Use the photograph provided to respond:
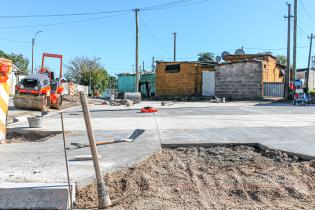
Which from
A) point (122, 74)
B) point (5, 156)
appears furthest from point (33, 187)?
point (122, 74)

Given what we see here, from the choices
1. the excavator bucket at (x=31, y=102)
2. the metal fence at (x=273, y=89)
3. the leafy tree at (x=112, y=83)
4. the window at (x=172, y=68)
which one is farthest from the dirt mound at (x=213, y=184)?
the leafy tree at (x=112, y=83)

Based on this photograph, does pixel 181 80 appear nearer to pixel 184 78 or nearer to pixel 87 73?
Answer: pixel 184 78

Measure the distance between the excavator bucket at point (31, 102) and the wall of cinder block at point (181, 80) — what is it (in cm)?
2388

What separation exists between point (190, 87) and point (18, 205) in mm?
36805

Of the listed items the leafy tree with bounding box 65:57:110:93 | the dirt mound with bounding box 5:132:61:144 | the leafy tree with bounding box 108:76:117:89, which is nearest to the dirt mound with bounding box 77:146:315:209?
the dirt mound with bounding box 5:132:61:144

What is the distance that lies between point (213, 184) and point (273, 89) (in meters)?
32.2

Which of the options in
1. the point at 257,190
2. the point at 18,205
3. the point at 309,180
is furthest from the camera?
the point at 309,180

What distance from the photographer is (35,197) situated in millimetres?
4098

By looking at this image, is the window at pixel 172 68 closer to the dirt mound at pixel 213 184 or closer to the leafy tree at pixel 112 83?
the dirt mound at pixel 213 184

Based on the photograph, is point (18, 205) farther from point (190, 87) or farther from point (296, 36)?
point (190, 87)

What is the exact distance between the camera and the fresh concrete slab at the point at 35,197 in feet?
13.3

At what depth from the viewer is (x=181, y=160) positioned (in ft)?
19.2

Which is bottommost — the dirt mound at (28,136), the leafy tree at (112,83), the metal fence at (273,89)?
the dirt mound at (28,136)

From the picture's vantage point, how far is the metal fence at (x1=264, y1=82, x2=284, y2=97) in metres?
34.9
